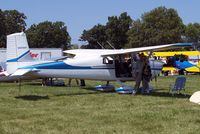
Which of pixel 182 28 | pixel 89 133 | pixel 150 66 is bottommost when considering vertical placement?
pixel 89 133

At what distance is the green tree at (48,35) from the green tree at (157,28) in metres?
29.8

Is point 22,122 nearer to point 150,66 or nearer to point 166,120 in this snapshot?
point 166,120

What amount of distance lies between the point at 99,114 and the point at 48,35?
327 feet

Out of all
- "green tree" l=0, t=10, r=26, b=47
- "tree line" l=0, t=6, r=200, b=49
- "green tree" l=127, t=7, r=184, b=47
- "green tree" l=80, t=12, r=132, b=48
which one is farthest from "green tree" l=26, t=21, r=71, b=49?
"green tree" l=127, t=7, r=184, b=47

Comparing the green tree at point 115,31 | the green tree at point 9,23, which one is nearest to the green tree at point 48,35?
the green tree at point 9,23

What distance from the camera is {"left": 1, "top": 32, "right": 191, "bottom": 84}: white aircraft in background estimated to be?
57.0ft

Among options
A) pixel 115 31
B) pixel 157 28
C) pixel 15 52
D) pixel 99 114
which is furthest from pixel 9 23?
pixel 99 114

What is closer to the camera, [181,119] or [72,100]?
[181,119]

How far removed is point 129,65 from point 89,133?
9.60 metres

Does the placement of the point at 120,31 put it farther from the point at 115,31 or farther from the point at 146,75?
the point at 146,75

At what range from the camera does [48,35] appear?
362ft

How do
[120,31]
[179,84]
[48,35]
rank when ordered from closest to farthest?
A: [179,84]
[120,31]
[48,35]

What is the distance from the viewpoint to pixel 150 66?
19250 millimetres

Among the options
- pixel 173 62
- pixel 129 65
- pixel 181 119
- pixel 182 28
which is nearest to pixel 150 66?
pixel 129 65
